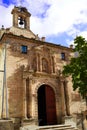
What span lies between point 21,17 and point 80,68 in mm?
11416

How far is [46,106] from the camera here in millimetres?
15906

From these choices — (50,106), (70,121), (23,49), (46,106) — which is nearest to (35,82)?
(46,106)

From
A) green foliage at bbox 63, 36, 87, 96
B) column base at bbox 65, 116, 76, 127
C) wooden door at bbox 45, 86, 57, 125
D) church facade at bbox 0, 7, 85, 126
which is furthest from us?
wooden door at bbox 45, 86, 57, 125

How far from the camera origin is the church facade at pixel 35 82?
14312 millimetres

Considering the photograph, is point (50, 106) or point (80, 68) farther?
point (50, 106)

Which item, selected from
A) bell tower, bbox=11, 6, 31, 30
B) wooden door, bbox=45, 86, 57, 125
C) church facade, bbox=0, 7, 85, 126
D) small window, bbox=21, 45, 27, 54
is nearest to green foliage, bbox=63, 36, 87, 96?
church facade, bbox=0, 7, 85, 126

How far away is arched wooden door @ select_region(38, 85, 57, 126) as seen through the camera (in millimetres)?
15586

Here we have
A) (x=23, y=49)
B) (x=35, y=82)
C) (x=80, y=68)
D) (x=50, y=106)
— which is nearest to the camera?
(x=80, y=68)

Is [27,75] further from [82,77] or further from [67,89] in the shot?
[82,77]

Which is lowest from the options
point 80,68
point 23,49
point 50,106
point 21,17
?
point 50,106

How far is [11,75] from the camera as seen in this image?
14.8 m

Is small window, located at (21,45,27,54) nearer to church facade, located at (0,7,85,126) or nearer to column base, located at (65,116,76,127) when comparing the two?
church facade, located at (0,7,85,126)

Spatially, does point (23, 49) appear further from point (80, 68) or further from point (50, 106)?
point (80, 68)

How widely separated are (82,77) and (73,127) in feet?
18.8
